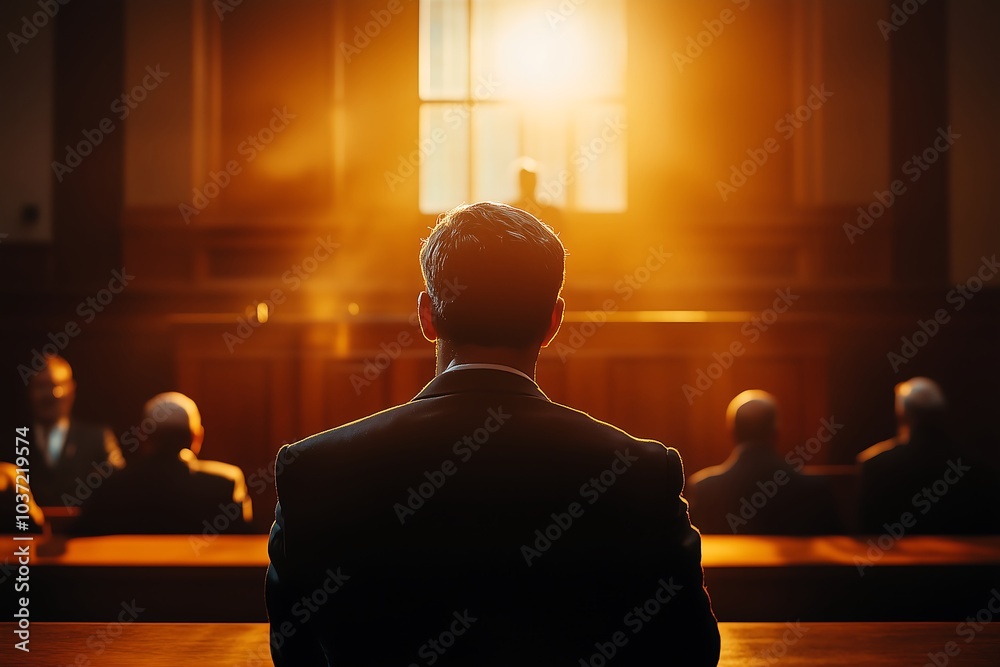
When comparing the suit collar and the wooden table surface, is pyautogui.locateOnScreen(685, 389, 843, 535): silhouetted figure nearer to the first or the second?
the wooden table surface

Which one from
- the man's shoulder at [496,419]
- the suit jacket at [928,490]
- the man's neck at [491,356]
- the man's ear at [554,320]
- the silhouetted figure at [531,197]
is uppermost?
the silhouetted figure at [531,197]

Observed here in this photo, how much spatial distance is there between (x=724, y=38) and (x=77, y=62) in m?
4.73

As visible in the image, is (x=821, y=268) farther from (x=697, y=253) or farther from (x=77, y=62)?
(x=77, y=62)

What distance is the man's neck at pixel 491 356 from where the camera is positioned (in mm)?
1159

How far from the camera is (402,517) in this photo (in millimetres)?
1084

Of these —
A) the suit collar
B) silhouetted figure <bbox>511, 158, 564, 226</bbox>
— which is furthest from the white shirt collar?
silhouetted figure <bbox>511, 158, 564, 226</bbox>

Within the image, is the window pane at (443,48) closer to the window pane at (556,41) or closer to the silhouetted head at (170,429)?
the window pane at (556,41)

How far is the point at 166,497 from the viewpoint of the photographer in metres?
3.03

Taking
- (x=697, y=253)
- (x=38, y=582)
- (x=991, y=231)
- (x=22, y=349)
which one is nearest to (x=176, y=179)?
(x=22, y=349)

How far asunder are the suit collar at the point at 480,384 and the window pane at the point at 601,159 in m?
5.98

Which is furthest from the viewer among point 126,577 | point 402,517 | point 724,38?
point 724,38

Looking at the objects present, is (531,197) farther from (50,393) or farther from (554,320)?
(554,320)

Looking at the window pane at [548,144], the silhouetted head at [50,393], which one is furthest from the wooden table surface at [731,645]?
the window pane at [548,144]

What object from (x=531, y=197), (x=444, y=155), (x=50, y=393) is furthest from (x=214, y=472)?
(x=444, y=155)
